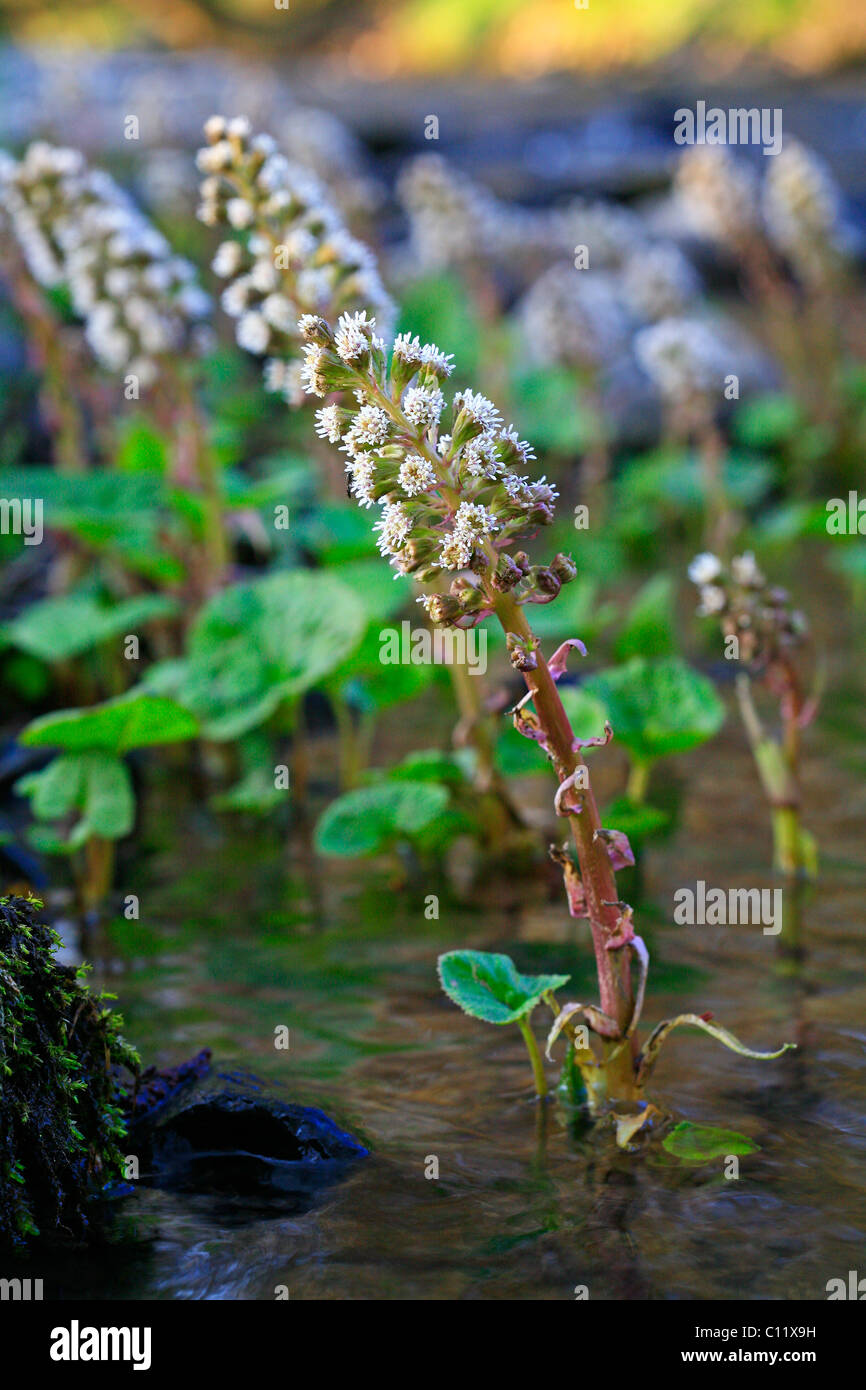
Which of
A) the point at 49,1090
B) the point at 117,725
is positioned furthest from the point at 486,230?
the point at 49,1090

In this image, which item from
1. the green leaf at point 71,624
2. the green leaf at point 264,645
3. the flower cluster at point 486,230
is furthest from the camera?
the flower cluster at point 486,230

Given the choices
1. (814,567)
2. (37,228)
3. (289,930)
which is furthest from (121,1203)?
(814,567)

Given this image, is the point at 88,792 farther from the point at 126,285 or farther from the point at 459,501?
the point at 126,285

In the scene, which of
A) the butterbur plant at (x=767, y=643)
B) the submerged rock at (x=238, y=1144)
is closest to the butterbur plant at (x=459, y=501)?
the submerged rock at (x=238, y=1144)

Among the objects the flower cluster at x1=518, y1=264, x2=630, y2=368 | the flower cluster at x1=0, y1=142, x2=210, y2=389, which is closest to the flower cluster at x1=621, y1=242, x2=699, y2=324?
the flower cluster at x1=518, y1=264, x2=630, y2=368

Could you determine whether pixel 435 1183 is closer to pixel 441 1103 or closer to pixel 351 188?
pixel 441 1103

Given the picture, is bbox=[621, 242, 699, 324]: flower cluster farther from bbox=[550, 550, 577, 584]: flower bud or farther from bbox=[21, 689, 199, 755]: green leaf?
bbox=[550, 550, 577, 584]: flower bud

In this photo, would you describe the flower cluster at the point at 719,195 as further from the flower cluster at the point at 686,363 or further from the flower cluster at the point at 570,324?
the flower cluster at the point at 686,363

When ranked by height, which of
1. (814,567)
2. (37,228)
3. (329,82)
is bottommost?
(814,567)
